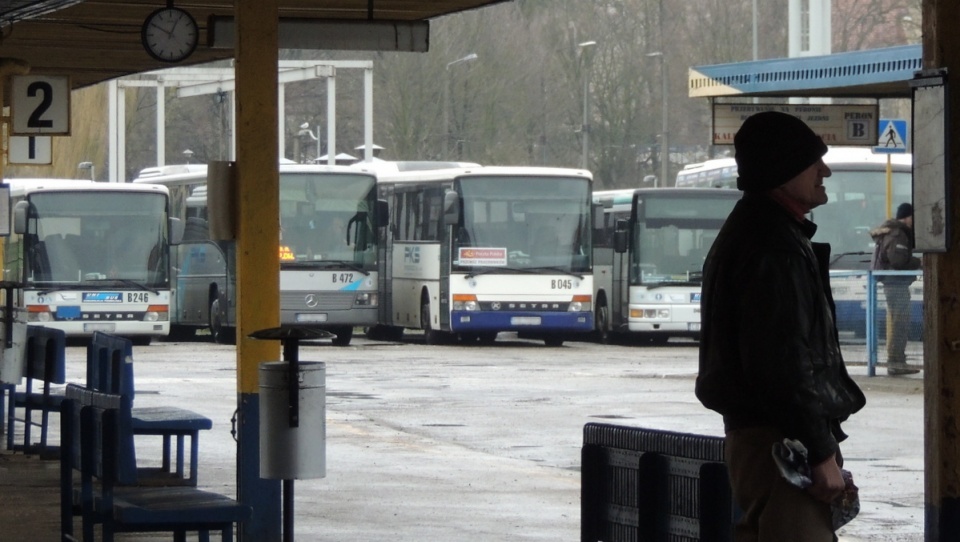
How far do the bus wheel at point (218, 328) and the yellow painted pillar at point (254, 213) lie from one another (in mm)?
24951

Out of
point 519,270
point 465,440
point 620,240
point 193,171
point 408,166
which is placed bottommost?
point 465,440

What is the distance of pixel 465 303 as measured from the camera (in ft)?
106

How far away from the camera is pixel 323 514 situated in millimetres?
11102

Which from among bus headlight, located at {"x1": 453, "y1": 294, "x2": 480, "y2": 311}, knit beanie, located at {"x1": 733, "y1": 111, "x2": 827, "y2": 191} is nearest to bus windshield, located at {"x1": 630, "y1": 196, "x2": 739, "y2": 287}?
bus headlight, located at {"x1": 453, "y1": 294, "x2": 480, "y2": 311}

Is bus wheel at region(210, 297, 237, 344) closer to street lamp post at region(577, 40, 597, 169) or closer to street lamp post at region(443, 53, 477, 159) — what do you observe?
street lamp post at region(443, 53, 477, 159)

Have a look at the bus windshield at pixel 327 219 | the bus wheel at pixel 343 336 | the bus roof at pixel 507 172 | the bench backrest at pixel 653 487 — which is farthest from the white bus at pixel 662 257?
the bench backrest at pixel 653 487

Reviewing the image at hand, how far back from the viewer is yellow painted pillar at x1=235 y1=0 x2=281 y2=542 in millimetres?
9477

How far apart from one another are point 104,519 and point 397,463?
6.31 meters

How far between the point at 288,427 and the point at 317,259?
2459 cm

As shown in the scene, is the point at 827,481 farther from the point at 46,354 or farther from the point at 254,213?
the point at 46,354

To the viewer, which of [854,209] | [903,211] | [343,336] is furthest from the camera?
[343,336]

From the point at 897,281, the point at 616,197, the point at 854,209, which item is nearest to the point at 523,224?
the point at 616,197

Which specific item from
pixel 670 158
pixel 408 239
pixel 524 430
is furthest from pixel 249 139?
pixel 670 158

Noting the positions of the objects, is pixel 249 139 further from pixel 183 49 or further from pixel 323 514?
pixel 183 49
